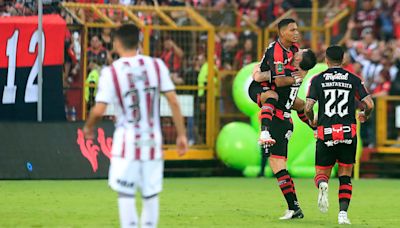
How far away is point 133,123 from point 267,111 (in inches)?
173

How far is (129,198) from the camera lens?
355 inches

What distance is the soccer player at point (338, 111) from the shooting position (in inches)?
499

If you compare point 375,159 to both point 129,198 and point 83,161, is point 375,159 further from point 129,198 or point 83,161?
point 129,198

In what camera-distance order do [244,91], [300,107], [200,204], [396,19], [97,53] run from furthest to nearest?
[396,19], [244,91], [97,53], [200,204], [300,107]

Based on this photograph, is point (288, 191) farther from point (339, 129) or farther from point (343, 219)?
point (339, 129)

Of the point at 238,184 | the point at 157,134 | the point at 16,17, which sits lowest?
the point at 238,184

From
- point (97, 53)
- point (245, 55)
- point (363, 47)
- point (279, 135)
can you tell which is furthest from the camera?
point (363, 47)

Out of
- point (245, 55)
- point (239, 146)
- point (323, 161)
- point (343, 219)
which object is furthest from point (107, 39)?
point (343, 219)

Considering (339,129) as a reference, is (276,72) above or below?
above

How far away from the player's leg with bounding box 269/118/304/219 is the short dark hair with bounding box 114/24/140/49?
4.55 meters

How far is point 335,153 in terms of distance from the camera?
1291cm

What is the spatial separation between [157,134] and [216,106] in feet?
44.0

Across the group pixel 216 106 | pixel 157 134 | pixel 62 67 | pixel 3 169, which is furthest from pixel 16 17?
pixel 157 134

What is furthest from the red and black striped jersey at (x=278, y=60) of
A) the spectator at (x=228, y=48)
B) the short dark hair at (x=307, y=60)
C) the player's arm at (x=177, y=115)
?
the spectator at (x=228, y=48)
